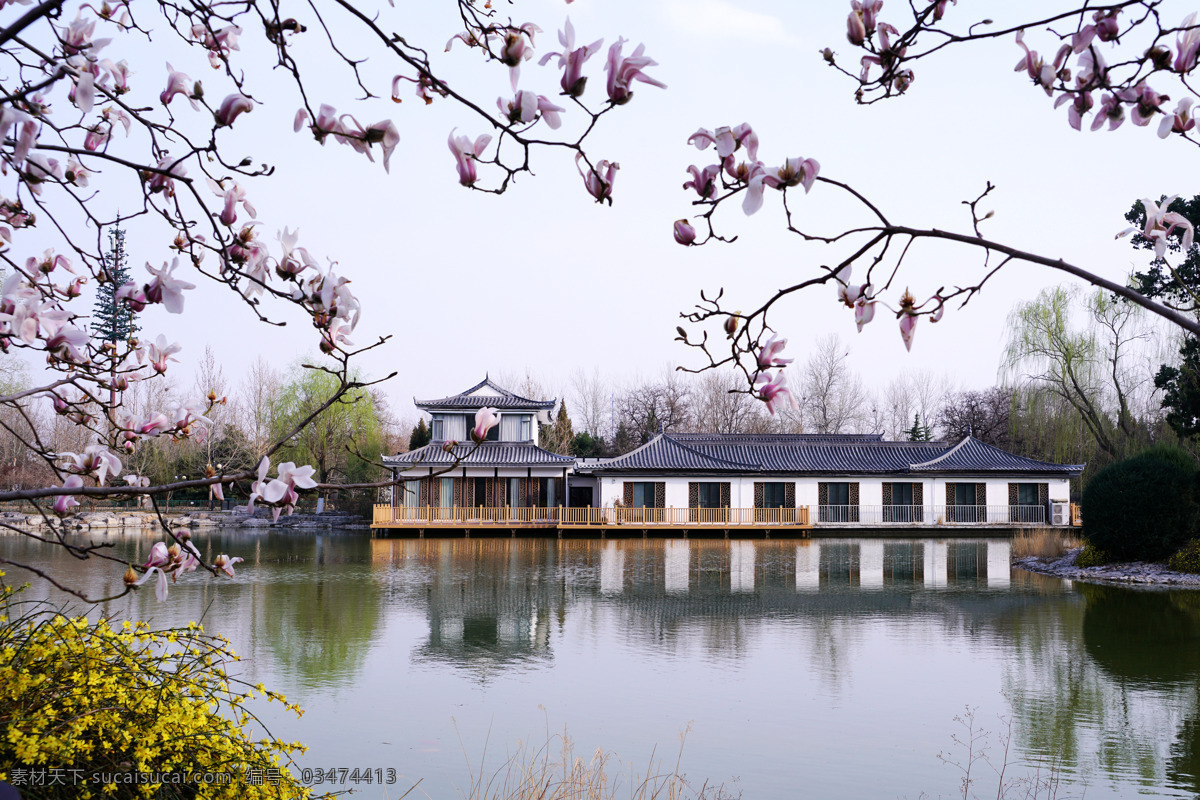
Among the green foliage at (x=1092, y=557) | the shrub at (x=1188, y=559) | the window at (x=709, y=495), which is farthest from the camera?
the window at (x=709, y=495)

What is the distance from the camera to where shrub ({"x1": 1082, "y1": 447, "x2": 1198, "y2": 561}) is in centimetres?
1647

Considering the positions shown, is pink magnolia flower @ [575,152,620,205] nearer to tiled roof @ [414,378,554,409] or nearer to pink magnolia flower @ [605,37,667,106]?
pink magnolia flower @ [605,37,667,106]

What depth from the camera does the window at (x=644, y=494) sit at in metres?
30.8

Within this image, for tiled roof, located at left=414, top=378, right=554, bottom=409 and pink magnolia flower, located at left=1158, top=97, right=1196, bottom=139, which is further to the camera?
tiled roof, located at left=414, top=378, right=554, bottom=409

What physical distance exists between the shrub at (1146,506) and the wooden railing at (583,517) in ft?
41.7

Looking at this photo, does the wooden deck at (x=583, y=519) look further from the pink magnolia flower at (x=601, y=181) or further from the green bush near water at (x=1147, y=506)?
the pink magnolia flower at (x=601, y=181)

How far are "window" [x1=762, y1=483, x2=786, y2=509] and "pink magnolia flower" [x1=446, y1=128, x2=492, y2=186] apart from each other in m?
30.3

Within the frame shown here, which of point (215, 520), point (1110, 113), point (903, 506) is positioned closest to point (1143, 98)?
Result: point (1110, 113)

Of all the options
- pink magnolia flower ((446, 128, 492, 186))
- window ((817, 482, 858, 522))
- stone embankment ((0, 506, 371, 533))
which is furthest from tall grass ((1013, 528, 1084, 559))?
stone embankment ((0, 506, 371, 533))

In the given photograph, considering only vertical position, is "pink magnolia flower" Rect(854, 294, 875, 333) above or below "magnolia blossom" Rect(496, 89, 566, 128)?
below

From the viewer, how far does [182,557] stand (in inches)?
103

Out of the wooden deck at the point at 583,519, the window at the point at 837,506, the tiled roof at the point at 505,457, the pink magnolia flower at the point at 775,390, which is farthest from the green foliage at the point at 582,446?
the pink magnolia flower at the point at 775,390

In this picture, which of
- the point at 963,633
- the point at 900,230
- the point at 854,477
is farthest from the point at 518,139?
the point at 854,477

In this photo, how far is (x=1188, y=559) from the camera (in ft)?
53.1
